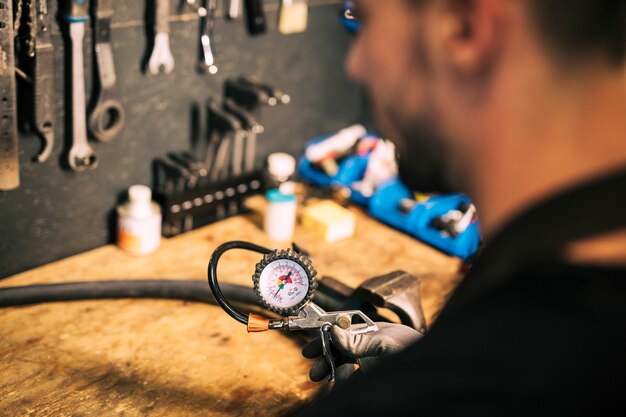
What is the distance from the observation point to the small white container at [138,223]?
161 centimetres

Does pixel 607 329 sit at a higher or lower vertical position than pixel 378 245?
higher

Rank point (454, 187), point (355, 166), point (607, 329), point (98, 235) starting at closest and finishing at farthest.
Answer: point (607, 329) → point (454, 187) → point (98, 235) → point (355, 166)

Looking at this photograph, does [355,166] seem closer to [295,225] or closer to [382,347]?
[295,225]

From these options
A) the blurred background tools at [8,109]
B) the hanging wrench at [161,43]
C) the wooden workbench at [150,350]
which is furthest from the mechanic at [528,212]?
the hanging wrench at [161,43]

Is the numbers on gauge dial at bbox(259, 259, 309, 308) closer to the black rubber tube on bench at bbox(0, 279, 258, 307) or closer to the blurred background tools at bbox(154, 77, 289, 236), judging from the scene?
the black rubber tube on bench at bbox(0, 279, 258, 307)

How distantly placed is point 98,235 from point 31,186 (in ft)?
0.71

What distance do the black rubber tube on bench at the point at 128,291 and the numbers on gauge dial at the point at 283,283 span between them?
0.87ft

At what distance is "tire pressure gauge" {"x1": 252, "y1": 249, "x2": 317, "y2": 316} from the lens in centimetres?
117

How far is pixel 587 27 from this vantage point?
0.57 meters

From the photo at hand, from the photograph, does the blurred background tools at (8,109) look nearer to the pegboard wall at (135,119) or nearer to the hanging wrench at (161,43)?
the pegboard wall at (135,119)

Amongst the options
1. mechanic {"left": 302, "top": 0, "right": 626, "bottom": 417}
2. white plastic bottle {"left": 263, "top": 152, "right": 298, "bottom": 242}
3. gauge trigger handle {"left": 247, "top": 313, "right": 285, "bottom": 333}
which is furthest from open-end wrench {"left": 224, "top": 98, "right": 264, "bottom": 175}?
mechanic {"left": 302, "top": 0, "right": 626, "bottom": 417}

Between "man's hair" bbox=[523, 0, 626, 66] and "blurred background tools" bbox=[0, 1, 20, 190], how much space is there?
0.99 metres

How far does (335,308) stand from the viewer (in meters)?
1.44

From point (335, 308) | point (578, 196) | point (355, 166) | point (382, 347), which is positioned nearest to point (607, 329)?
point (578, 196)
